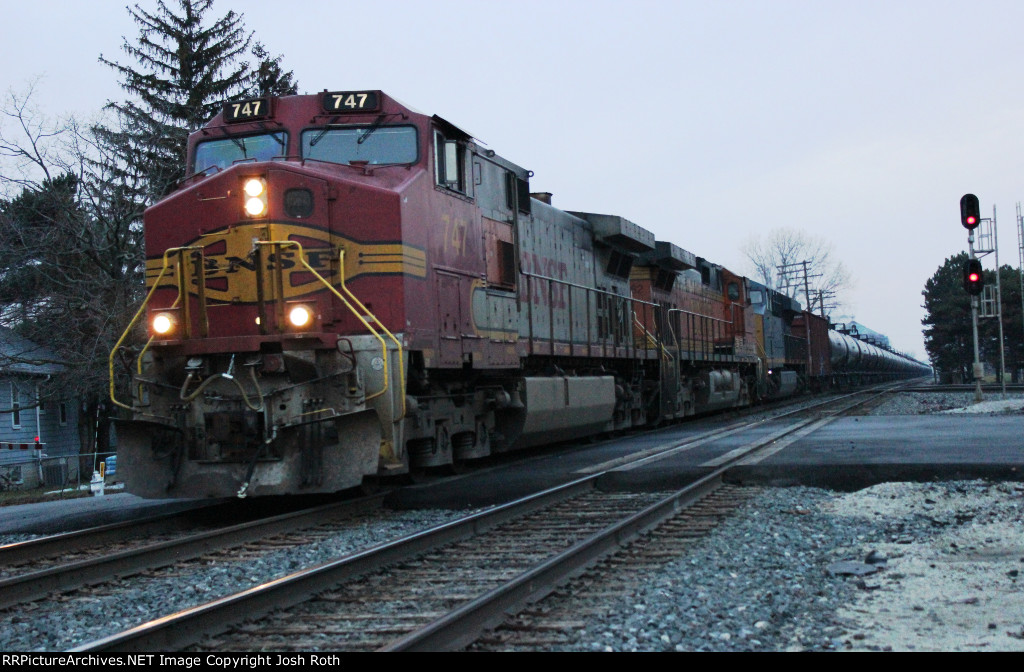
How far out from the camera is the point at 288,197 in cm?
791

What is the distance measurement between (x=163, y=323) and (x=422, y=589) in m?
4.00

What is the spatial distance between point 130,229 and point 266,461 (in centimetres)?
1846

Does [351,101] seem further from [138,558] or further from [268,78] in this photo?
[268,78]

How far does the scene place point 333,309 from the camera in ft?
26.0

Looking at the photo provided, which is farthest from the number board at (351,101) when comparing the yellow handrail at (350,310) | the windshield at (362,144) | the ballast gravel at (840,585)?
the ballast gravel at (840,585)

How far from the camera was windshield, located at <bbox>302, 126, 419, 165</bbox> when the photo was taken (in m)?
8.57

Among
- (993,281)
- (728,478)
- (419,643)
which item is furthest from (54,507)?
(993,281)

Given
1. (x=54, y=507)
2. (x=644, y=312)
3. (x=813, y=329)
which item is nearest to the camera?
(x=54, y=507)

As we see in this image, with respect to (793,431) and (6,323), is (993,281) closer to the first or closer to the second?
(793,431)

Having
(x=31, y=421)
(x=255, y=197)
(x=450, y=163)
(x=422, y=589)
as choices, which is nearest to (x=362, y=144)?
(x=450, y=163)

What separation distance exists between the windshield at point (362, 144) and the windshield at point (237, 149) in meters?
0.26

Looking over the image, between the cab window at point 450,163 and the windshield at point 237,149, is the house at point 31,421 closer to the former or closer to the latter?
the windshield at point 237,149

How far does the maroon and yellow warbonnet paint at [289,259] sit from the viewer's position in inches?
309

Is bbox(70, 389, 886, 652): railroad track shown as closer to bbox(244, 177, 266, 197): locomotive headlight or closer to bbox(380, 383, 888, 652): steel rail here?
bbox(380, 383, 888, 652): steel rail
